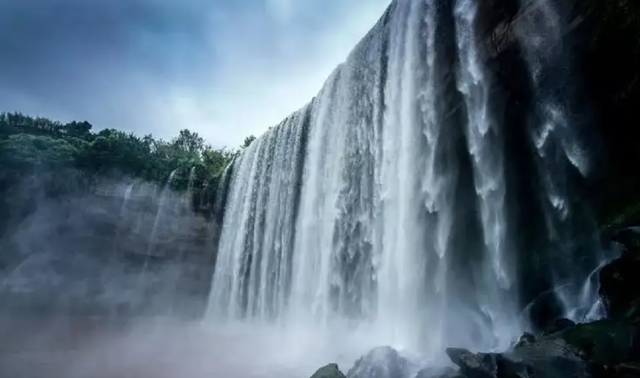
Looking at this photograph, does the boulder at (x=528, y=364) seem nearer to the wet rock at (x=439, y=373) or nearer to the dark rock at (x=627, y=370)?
the wet rock at (x=439, y=373)

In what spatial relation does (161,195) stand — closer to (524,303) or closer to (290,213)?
(290,213)

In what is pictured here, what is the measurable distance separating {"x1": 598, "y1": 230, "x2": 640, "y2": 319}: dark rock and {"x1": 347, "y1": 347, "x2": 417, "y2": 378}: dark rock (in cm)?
310

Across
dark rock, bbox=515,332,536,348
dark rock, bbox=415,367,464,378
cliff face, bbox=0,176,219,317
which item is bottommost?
dark rock, bbox=415,367,464,378

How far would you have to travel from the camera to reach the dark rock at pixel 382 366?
7359mm

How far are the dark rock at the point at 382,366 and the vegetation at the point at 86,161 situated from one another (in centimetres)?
2090

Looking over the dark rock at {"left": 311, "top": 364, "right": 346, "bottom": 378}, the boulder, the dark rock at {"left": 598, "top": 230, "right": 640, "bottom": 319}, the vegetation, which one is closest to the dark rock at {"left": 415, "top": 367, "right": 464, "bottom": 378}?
the boulder

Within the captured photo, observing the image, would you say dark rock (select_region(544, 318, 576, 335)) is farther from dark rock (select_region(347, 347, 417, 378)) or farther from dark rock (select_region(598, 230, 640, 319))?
dark rock (select_region(347, 347, 417, 378))

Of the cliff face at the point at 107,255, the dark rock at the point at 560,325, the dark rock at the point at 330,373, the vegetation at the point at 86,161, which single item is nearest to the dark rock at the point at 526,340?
the dark rock at the point at 560,325

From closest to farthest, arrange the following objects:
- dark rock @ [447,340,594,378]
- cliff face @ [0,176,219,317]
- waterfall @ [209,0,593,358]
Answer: dark rock @ [447,340,594,378] → waterfall @ [209,0,593,358] → cliff face @ [0,176,219,317]

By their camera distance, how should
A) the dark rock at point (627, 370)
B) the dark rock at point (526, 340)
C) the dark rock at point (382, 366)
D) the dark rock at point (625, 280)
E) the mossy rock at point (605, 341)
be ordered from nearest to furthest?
the dark rock at point (627, 370), the mossy rock at point (605, 341), the dark rock at point (625, 280), the dark rock at point (526, 340), the dark rock at point (382, 366)

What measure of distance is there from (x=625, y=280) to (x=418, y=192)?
601cm

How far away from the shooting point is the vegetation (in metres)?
25.0

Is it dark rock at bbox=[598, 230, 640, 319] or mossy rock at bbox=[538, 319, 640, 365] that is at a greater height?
dark rock at bbox=[598, 230, 640, 319]

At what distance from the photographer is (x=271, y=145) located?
73.3ft
